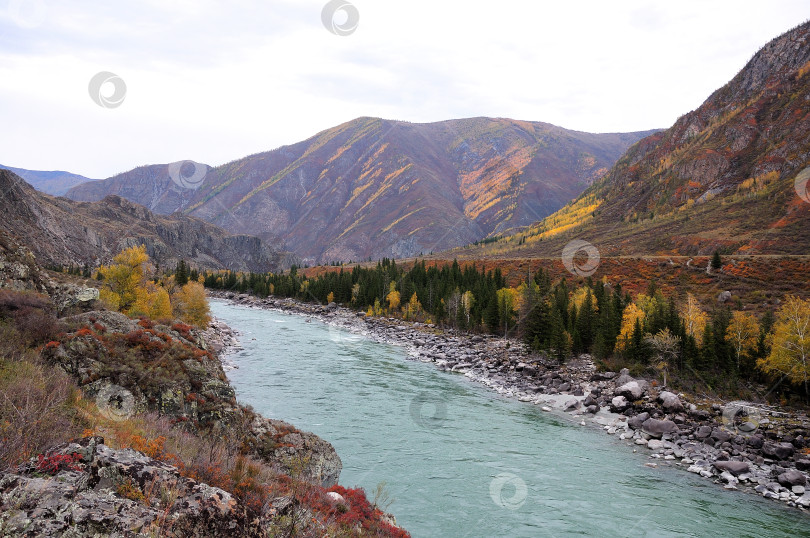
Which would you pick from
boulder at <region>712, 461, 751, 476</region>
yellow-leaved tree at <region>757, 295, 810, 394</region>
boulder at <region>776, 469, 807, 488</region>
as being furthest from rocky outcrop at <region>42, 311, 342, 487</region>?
yellow-leaved tree at <region>757, 295, 810, 394</region>

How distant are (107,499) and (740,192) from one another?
646 ft

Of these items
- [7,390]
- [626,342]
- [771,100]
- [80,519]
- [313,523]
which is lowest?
[626,342]

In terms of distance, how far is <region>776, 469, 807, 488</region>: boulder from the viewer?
68.4 ft

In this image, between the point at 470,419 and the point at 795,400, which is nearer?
the point at 470,419

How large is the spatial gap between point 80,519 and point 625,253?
14892 centimetres

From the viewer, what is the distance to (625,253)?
133500mm

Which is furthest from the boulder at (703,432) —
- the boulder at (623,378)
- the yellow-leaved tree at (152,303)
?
the yellow-leaved tree at (152,303)

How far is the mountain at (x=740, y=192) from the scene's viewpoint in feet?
383

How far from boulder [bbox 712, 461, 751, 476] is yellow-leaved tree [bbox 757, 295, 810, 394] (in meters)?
15.3

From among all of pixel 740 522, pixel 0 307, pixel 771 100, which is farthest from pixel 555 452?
pixel 771 100

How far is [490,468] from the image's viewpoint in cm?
2091

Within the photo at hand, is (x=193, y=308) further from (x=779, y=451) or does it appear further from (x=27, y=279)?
(x=779, y=451)

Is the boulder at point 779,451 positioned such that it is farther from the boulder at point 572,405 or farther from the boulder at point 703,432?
the boulder at point 572,405

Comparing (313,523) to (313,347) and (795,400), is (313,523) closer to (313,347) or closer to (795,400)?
(795,400)
